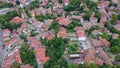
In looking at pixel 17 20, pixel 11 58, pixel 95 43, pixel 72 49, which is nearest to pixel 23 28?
pixel 17 20

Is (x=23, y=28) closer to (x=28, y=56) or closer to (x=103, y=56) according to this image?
(x=28, y=56)

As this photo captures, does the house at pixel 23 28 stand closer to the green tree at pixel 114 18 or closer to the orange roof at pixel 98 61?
the orange roof at pixel 98 61

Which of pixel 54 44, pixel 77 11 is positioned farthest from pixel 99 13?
pixel 54 44

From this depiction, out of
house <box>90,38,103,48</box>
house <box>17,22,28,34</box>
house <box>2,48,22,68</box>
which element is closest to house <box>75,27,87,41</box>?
house <box>90,38,103,48</box>

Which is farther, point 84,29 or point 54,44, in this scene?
point 84,29

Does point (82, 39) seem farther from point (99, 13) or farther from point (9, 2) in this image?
point (9, 2)

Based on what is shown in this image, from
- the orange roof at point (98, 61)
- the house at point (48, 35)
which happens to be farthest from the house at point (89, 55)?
the house at point (48, 35)
